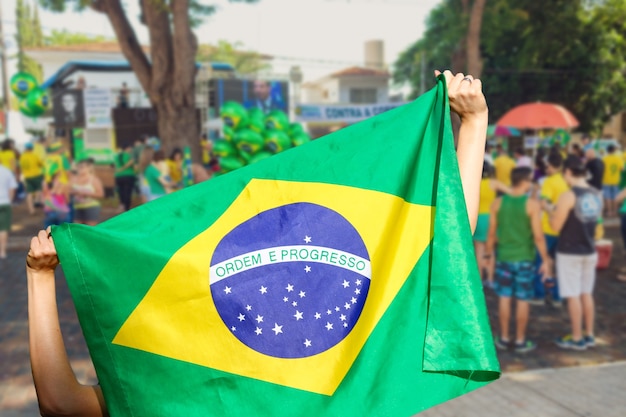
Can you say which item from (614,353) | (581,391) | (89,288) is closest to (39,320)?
(89,288)

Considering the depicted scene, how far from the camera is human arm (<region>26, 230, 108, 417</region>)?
6.51 feet

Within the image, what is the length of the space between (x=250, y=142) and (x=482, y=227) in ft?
12.7

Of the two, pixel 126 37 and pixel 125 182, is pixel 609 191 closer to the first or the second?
pixel 125 182

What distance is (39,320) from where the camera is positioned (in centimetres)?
203

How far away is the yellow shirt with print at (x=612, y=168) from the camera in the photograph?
50.4 ft

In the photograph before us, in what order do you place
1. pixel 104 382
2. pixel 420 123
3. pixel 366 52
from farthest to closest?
pixel 366 52 < pixel 420 123 < pixel 104 382

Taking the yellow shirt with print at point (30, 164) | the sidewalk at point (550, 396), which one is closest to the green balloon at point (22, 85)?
the yellow shirt with print at point (30, 164)

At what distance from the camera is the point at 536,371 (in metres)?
5.95

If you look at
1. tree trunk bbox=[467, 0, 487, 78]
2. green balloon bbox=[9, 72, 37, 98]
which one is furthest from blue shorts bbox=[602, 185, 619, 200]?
green balloon bbox=[9, 72, 37, 98]

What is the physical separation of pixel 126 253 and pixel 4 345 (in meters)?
5.53

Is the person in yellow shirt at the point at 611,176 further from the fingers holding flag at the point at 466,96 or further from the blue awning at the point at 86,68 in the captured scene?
the blue awning at the point at 86,68

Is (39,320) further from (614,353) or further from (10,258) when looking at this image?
(10,258)

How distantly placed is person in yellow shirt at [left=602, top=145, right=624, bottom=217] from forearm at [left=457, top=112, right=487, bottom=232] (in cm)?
1418

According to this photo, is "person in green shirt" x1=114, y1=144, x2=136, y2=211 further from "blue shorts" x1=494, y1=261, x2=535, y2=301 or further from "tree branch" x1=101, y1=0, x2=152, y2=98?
"blue shorts" x1=494, y1=261, x2=535, y2=301
